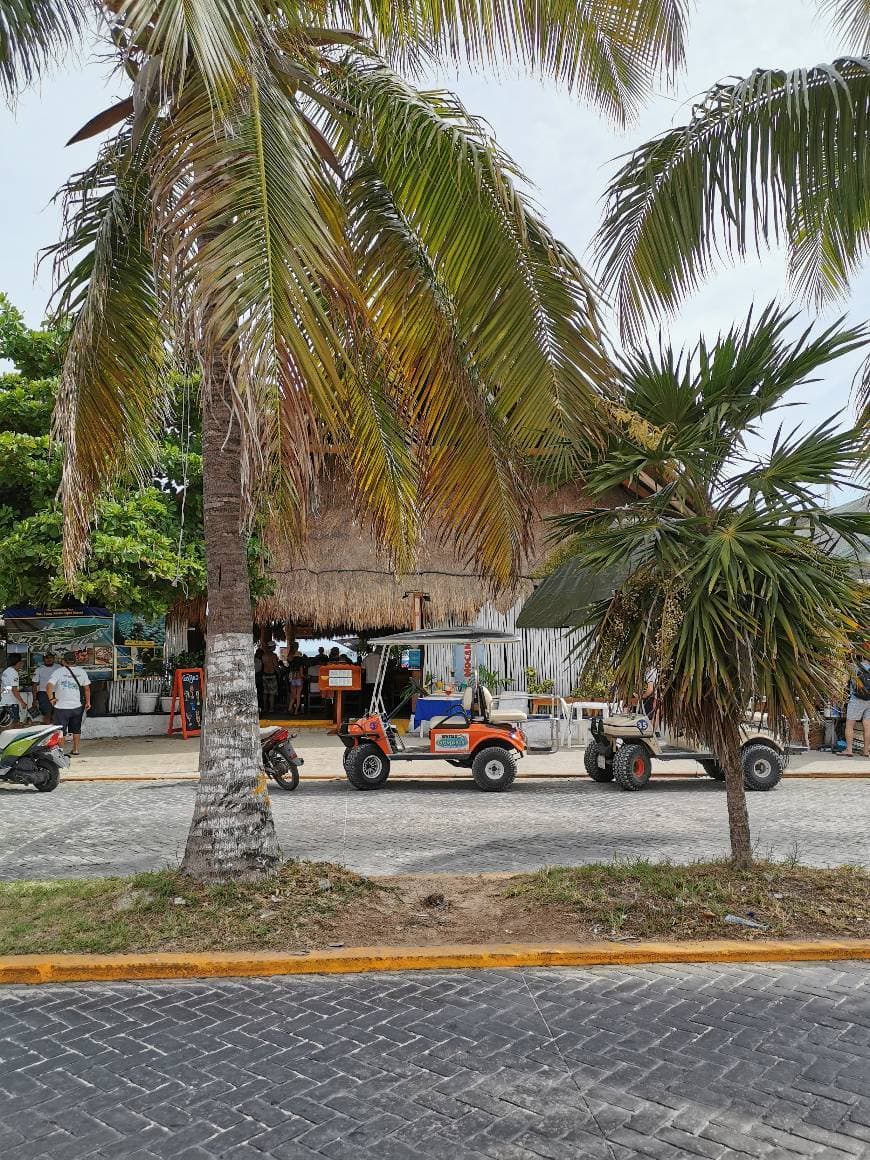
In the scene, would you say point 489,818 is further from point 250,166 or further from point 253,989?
point 250,166

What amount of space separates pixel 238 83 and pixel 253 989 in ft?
15.9

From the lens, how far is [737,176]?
20.2 ft

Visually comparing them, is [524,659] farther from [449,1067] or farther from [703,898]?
[449,1067]

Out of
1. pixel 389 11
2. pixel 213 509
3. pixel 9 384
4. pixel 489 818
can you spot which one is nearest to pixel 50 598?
pixel 9 384

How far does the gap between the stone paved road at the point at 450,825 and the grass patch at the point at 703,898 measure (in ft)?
4.11

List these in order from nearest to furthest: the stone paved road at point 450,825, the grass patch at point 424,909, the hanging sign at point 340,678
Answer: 1. the grass patch at point 424,909
2. the stone paved road at point 450,825
3. the hanging sign at point 340,678

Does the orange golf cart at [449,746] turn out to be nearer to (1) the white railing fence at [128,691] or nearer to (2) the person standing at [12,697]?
(2) the person standing at [12,697]

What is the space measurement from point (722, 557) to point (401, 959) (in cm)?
310

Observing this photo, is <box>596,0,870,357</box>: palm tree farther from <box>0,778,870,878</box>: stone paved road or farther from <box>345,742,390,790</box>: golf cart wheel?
<box>345,742,390,790</box>: golf cart wheel

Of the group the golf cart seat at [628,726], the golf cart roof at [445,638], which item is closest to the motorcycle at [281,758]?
the golf cart roof at [445,638]

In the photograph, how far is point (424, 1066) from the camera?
3.95 meters

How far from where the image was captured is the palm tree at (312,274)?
15.7 feet

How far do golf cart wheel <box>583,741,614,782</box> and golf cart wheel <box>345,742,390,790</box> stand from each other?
299 cm

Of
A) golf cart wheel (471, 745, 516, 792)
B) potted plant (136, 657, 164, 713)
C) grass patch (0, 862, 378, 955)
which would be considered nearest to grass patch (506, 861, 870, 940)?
grass patch (0, 862, 378, 955)
